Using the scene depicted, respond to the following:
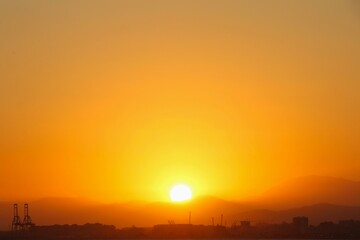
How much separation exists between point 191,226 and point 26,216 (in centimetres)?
4102

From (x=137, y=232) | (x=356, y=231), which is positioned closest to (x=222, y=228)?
(x=137, y=232)

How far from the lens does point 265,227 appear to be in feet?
625

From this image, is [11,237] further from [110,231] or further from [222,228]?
[222,228]

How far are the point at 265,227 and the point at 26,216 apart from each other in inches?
2379

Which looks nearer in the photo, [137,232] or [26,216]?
Answer: [26,216]

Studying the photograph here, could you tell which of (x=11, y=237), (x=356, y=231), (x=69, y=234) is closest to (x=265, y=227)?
(x=356, y=231)

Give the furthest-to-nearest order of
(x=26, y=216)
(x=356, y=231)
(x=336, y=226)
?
(x=336, y=226) < (x=356, y=231) < (x=26, y=216)

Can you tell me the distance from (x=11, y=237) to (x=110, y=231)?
28146 mm

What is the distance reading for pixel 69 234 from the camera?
181875mm

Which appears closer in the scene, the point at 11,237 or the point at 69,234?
the point at 11,237

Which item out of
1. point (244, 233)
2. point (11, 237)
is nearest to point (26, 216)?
point (11, 237)

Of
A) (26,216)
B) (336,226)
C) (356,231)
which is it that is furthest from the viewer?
(336,226)

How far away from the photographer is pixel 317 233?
571ft

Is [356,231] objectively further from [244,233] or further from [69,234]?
[69,234]
